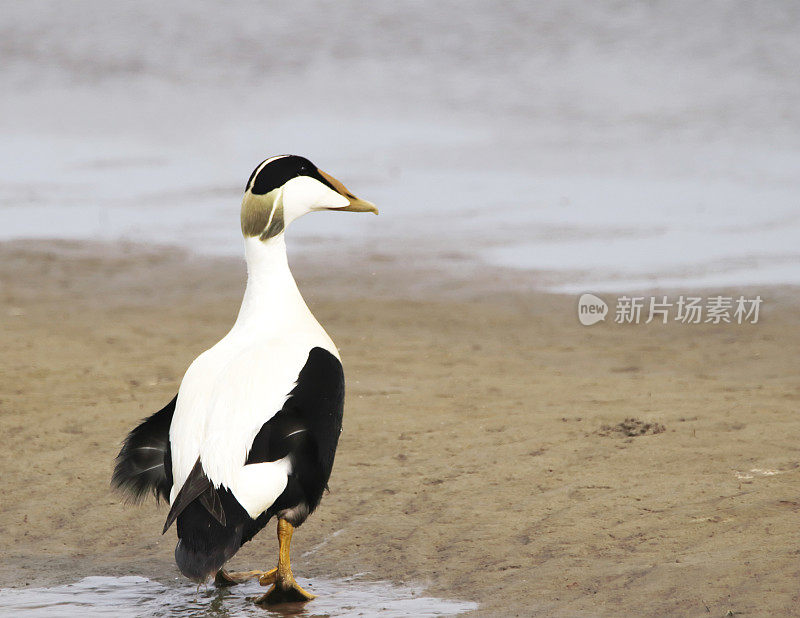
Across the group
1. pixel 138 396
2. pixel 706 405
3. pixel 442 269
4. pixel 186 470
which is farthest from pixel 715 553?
pixel 442 269

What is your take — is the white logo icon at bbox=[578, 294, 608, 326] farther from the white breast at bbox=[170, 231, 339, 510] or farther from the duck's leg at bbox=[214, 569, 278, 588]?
the white breast at bbox=[170, 231, 339, 510]

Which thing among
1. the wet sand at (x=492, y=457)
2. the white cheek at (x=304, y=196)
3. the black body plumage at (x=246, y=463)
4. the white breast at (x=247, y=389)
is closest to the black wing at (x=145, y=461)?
the black body plumage at (x=246, y=463)

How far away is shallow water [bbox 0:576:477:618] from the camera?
4.83 meters

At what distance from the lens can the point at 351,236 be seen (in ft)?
52.3

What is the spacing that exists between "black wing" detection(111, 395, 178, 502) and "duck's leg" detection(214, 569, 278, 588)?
1.60ft

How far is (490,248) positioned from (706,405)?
292 inches

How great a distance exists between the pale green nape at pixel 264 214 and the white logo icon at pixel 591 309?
6969 millimetres

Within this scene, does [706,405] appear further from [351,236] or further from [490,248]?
[351,236]

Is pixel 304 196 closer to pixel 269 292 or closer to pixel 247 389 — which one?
pixel 269 292

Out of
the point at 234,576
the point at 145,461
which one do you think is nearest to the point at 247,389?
the point at 145,461

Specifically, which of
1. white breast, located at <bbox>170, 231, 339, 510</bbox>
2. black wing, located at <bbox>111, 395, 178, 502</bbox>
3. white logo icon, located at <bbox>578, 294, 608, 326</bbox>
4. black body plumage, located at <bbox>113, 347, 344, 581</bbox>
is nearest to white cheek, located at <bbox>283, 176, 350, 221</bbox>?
white breast, located at <bbox>170, 231, 339, 510</bbox>

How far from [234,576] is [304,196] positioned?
168 cm

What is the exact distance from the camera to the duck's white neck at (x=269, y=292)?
5.02m

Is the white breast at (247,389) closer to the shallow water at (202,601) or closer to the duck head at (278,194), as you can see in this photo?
the duck head at (278,194)
